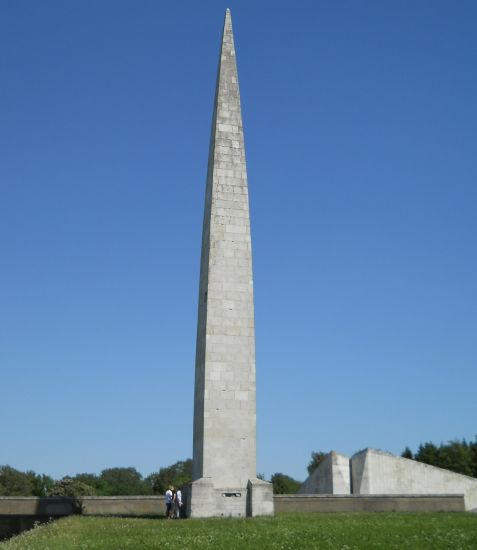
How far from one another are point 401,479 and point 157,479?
53791mm

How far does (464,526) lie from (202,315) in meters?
10.6

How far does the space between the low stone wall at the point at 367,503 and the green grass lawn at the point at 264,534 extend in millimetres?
5967

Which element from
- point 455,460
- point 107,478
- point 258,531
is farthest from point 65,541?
point 107,478

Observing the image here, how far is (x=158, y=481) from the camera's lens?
75.2 metres

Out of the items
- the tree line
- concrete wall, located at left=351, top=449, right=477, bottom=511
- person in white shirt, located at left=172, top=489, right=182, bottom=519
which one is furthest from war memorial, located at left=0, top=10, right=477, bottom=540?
the tree line

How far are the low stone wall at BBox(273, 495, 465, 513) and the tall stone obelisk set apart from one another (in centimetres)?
401

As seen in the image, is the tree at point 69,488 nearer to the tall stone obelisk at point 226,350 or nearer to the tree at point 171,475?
the tree at point 171,475

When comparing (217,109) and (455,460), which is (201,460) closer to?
(217,109)

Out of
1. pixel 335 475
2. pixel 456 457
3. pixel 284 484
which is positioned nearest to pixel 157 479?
pixel 284 484

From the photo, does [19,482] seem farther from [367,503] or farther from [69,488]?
[367,503]

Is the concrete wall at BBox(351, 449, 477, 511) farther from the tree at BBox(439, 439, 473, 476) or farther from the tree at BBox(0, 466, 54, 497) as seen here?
the tree at BBox(0, 466, 54, 497)

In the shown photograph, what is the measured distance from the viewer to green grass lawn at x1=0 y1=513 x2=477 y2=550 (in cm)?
1348

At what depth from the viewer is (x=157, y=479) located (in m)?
77.8

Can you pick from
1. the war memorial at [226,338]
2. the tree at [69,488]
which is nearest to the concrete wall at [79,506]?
the war memorial at [226,338]
